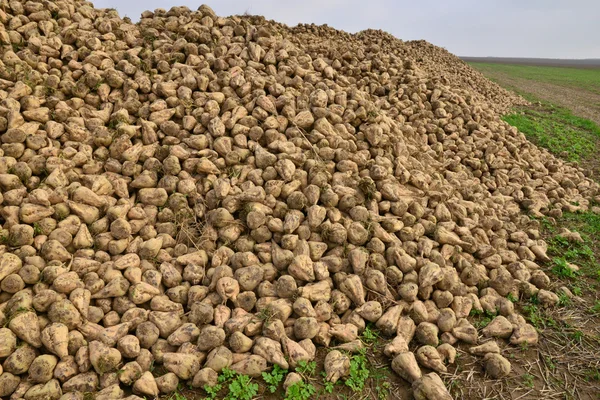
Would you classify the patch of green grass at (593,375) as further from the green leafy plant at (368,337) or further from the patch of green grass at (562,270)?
the green leafy plant at (368,337)

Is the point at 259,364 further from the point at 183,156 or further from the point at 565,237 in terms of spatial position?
the point at 565,237

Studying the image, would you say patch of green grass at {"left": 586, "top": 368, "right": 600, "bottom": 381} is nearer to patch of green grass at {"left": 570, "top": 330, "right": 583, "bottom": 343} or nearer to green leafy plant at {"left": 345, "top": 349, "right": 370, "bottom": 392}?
patch of green grass at {"left": 570, "top": 330, "right": 583, "bottom": 343}

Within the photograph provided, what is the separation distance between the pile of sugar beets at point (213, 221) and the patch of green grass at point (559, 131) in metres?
3.86

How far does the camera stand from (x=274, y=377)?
283cm

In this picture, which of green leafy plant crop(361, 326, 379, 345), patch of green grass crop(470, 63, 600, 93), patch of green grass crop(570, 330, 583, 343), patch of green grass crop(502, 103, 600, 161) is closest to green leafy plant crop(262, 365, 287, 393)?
green leafy plant crop(361, 326, 379, 345)

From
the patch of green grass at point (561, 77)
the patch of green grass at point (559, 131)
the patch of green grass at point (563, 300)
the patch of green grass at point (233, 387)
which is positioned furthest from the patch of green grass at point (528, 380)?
the patch of green grass at point (561, 77)

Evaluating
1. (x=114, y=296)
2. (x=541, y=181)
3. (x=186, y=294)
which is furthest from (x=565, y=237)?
(x=114, y=296)

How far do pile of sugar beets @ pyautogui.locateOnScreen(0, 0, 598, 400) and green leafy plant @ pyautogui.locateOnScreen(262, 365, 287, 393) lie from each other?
45 millimetres

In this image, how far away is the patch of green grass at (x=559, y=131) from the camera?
8.55m

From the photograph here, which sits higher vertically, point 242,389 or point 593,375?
point 242,389

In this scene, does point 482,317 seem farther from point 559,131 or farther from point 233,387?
point 559,131

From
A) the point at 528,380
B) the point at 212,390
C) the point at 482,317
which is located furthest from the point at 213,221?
the point at 528,380

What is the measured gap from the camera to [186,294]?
3.24 metres

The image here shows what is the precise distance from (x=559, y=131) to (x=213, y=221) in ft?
32.5
